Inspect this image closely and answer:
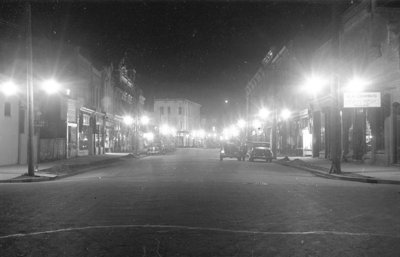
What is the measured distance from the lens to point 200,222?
10188 millimetres

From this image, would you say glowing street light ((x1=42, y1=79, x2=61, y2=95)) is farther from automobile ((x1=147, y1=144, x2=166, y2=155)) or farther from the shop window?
automobile ((x1=147, y1=144, x2=166, y2=155))

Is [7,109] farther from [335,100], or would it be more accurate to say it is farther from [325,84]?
[325,84]

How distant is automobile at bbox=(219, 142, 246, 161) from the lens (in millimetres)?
43250

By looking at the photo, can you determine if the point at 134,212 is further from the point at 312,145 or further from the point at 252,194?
the point at 312,145

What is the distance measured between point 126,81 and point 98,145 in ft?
82.4

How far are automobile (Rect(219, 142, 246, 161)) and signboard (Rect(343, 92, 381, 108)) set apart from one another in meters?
15.4

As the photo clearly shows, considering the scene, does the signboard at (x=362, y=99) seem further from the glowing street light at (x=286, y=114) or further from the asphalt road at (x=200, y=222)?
the glowing street light at (x=286, y=114)

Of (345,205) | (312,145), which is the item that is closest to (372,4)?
(312,145)

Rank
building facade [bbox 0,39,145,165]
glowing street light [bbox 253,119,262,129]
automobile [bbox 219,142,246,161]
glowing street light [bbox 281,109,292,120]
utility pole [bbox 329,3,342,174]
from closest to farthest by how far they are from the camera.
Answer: utility pole [bbox 329,3,342,174] < building facade [bbox 0,39,145,165] < automobile [bbox 219,142,246,161] < glowing street light [bbox 281,109,292,120] < glowing street light [bbox 253,119,262,129]

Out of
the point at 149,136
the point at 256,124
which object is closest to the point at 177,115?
the point at 149,136

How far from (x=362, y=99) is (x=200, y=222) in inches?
832

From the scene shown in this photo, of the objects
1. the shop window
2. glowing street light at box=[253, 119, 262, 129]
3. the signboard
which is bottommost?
the shop window

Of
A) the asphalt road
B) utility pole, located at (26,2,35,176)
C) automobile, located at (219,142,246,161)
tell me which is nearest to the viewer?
the asphalt road

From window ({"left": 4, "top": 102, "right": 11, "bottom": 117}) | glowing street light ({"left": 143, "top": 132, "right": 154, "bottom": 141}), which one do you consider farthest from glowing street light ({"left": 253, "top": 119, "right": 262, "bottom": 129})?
window ({"left": 4, "top": 102, "right": 11, "bottom": 117})
